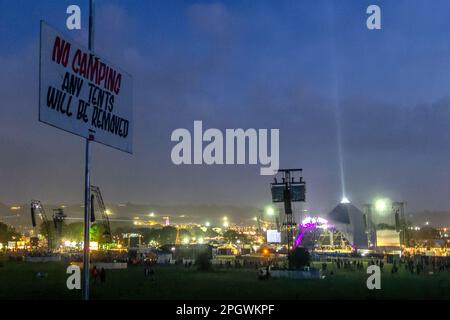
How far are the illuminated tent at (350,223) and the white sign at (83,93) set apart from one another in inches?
3968

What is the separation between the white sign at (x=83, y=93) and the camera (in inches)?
329

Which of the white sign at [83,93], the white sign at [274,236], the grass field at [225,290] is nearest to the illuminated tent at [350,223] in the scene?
the white sign at [274,236]

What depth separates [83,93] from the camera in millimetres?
9273

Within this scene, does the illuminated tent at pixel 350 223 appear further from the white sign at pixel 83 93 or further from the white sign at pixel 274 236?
the white sign at pixel 83 93

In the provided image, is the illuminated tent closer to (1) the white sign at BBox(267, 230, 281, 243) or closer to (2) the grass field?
(1) the white sign at BBox(267, 230, 281, 243)

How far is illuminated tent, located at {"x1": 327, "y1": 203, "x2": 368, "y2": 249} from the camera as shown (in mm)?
110688

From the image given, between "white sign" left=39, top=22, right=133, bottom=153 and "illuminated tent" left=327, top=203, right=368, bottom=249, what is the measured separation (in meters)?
101

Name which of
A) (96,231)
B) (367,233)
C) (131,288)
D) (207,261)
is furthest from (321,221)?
(131,288)

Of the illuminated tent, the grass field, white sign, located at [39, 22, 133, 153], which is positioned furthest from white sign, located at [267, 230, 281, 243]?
white sign, located at [39, 22, 133, 153]

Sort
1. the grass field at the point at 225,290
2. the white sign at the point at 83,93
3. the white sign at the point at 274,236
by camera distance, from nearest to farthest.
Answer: the white sign at the point at 83,93
the grass field at the point at 225,290
the white sign at the point at 274,236

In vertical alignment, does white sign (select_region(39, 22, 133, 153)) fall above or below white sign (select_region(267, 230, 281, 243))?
above
